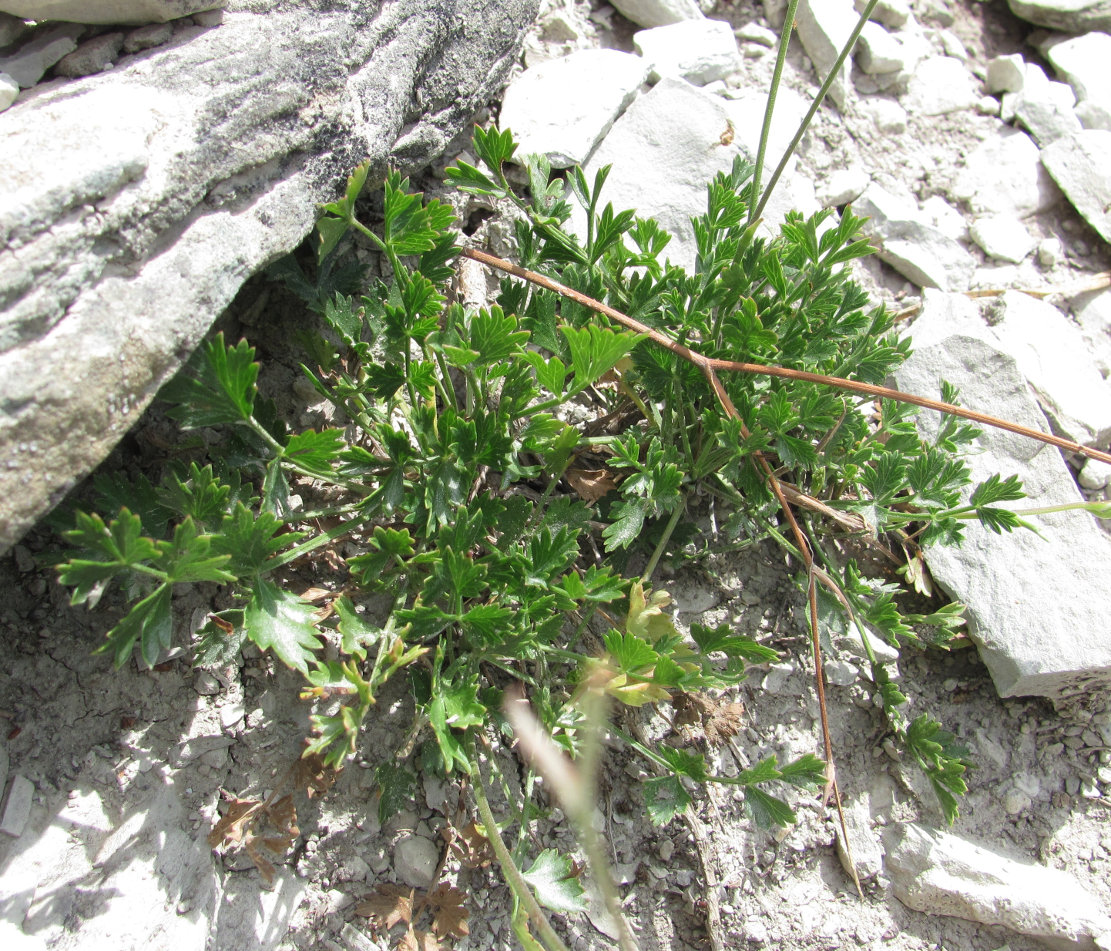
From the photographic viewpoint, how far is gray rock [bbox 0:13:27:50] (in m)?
1.73

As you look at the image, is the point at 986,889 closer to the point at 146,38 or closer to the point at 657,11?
the point at 146,38

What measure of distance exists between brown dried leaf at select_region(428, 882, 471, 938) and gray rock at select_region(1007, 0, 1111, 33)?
395cm

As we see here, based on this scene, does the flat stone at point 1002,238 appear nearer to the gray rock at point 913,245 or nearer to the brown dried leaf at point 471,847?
the gray rock at point 913,245

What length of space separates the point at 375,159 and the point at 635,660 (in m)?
1.36

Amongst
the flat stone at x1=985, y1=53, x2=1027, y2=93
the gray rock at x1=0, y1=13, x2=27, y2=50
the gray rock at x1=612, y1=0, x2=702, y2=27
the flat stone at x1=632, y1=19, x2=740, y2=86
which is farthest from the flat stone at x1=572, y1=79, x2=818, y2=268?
the gray rock at x1=0, y1=13, x2=27, y2=50

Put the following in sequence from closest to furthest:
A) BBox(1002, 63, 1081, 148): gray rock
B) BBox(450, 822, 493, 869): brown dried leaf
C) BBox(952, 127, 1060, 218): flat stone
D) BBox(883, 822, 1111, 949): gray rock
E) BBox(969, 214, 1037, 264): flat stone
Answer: BBox(450, 822, 493, 869): brown dried leaf → BBox(883, 822, 1111, 949): gray rock → BBox(969, 214, 1037, 264): flat stone → BBox(952, 127, 1060, 218): flat stone → BBox(1002, 63, 1081, 148): gray rock

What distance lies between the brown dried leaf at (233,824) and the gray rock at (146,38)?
1688 mm

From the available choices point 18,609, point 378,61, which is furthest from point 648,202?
point 18,609

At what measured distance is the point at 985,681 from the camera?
2.39 m

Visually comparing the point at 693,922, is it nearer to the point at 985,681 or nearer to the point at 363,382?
the point at 985,681

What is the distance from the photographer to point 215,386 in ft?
5.23

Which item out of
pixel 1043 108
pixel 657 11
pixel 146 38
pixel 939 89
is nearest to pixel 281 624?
pixel 146 38

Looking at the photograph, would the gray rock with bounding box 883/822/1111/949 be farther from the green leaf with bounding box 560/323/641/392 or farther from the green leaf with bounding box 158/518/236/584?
the green leaf with bounding box 158/518/236/584

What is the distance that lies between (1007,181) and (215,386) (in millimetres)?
3006
